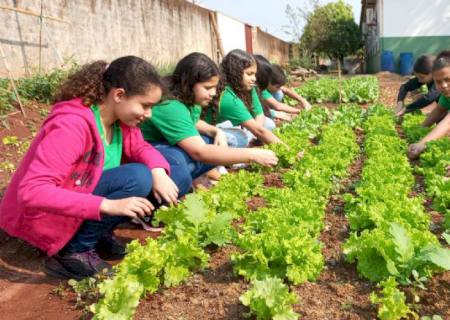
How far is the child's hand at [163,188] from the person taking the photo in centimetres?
342

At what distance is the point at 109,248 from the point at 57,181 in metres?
1.00

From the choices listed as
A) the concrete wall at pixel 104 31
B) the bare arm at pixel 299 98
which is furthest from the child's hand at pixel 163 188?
the bare arm at pixel 299 98

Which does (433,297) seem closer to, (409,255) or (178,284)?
(409,255)

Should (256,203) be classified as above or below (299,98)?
below

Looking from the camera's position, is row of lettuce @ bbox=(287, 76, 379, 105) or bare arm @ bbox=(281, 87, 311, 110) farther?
row of lettuce @ bbox=(287, 76, 379, 105)

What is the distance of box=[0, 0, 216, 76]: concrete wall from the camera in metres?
8.77

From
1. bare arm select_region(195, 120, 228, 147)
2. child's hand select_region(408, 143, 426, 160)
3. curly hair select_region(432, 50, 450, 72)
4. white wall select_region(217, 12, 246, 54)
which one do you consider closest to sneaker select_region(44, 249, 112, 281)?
bare arm select_region(195, 120, 228, 147)

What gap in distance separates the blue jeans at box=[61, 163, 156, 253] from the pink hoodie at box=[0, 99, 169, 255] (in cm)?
9

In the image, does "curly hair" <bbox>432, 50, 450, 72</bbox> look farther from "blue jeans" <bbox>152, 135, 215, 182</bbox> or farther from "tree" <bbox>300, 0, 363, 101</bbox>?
"tree" <bbox>300, 0, 363, 101</bbox>

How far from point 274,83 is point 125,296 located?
5.76 meters

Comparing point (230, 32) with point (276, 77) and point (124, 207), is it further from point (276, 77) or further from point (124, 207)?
point (124, 207)

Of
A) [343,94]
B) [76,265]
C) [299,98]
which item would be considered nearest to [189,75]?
[76,265]

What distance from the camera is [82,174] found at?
117 inches

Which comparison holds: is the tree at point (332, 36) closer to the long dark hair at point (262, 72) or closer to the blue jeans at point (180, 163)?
the long dark hair at point (262, 72)
